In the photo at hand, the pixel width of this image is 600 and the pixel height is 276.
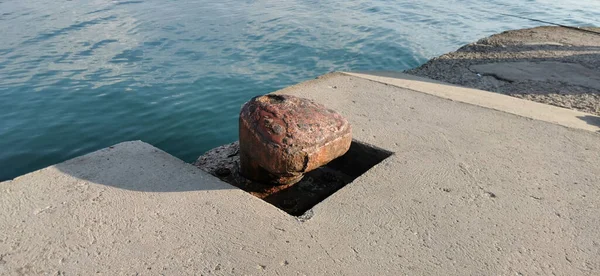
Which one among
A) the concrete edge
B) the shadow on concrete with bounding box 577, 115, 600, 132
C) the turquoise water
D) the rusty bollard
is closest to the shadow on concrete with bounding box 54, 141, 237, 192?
the rusty bollard

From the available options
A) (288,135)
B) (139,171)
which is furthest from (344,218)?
(139,171)

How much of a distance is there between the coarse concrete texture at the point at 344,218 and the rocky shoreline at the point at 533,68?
1.84m

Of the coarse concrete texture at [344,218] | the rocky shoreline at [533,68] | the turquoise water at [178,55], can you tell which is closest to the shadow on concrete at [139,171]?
the coarse concrete texture at [344,218]

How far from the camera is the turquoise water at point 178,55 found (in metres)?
5.51

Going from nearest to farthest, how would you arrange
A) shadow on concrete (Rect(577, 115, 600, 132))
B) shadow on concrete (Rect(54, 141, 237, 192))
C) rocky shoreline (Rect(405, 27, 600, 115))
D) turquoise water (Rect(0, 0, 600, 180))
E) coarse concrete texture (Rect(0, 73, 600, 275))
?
coarse concrete texture (Rect(0, 73, 600, 275)) → shadow on concrete (Rect(54, 141, 237, 192)) → shadow on concrete (Rect(577, 115, 600, 132)) → rocky shoreline (Rect(405, 27, 600, 115)) → turquoise water (Rect(0, 0, 600, 180))

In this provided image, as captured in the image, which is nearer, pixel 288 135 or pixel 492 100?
pixel 288 135

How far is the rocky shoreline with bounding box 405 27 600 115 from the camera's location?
5141mm

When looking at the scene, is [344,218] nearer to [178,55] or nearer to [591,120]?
[591,120]

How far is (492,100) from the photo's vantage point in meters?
4.45

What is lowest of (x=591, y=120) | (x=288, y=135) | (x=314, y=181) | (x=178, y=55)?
(x=178, y=55)

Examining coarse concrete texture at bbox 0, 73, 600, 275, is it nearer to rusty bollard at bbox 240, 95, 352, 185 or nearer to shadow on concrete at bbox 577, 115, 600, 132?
rusty bollard at bbox 240, 95, 352, 185

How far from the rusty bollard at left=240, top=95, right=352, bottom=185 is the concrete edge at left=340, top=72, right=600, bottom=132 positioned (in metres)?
1.97

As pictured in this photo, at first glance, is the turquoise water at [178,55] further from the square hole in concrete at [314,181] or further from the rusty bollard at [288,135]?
the rusty bollard at [288,135]

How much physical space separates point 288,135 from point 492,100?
2665mm
